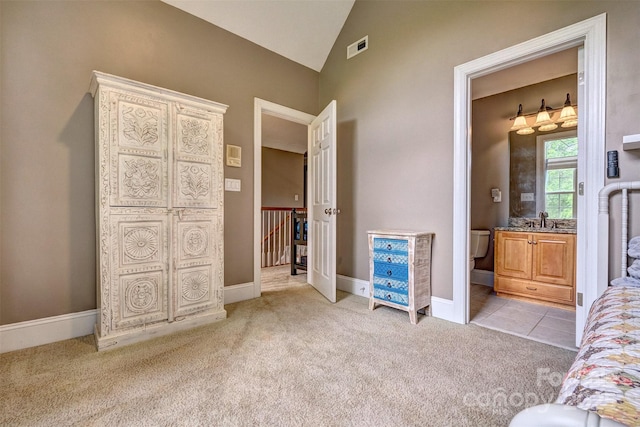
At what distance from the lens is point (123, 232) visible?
1975 millimetres

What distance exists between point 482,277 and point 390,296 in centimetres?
197

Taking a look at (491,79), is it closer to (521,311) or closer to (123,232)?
(521,311)

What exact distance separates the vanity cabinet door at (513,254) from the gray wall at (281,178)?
18.0 feet

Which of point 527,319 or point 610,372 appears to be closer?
point 610,372

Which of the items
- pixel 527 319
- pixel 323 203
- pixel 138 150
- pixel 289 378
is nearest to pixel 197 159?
pixel 138 150

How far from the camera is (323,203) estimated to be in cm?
314

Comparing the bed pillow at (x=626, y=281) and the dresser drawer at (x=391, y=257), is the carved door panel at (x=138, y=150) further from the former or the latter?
Result: the bed pillow at (x=626, y=281)

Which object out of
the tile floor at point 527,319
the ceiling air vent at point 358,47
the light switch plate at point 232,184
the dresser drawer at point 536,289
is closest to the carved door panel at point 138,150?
the light switch plate at point 232,184

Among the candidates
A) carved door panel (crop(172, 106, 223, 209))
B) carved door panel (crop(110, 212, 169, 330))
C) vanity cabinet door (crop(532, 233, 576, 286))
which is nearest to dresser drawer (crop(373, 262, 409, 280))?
carved door panel (crop(172, 106, 223, 209))

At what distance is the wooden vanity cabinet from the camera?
2809 mm

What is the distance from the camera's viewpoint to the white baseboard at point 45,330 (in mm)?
1886

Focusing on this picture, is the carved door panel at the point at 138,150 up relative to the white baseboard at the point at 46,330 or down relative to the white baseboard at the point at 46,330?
up

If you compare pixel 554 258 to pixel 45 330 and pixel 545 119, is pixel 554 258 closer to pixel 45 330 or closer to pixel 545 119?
pixel 545 119

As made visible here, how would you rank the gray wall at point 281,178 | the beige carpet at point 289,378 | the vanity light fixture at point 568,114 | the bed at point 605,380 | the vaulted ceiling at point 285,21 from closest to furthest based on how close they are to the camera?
the bed at point 605,380 → the beige carpet at point 289,378 → the vaulted ceiling at point 285,21 → the vanity light fixture at point 568,114 → the gray wall at point 281,178
